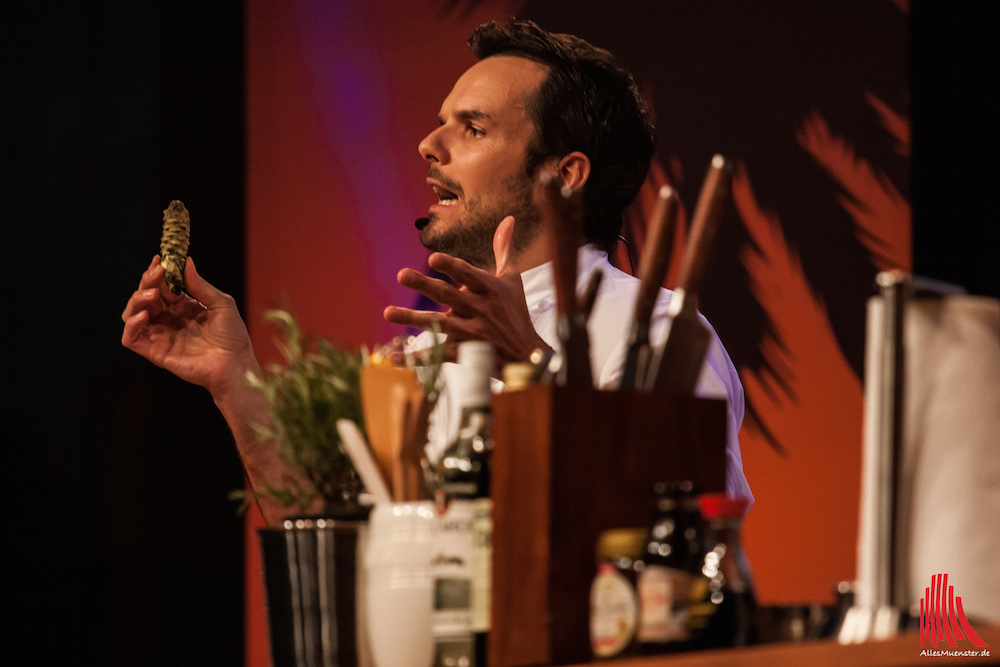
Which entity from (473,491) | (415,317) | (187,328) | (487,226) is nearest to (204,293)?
(187,328)

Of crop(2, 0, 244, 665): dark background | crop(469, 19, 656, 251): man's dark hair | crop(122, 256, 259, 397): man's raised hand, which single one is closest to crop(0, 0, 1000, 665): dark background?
crop(2, 0, 244, 665): dark background

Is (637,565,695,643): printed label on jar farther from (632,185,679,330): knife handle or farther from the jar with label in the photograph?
(632,185,679,330): knife handle

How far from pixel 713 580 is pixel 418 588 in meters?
0.19

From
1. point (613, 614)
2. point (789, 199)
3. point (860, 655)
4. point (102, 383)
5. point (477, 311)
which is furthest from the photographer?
point (102, 383)

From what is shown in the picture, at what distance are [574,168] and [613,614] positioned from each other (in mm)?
1660

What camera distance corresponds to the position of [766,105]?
6.94ft

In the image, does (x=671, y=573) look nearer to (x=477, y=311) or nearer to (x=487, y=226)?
(x=477, y=311)

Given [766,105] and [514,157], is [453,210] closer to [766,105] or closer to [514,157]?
[514,157]

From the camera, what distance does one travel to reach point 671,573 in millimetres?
614

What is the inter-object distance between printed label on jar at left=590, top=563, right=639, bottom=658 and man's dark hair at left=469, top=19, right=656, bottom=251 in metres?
1.60

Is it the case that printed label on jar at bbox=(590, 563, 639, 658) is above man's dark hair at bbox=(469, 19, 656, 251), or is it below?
below

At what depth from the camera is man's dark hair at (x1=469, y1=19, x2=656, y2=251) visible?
2193 millimetres

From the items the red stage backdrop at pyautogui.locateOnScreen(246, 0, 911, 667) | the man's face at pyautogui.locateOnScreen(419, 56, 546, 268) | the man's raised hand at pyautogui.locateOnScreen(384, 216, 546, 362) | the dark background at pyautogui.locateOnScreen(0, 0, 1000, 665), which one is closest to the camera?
the man's raised hand at pyautogui.locateOnScreen(384, 216, 546, 362)

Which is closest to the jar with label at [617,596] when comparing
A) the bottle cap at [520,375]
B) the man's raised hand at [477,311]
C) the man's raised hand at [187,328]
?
the bottle cap at [520,375]
